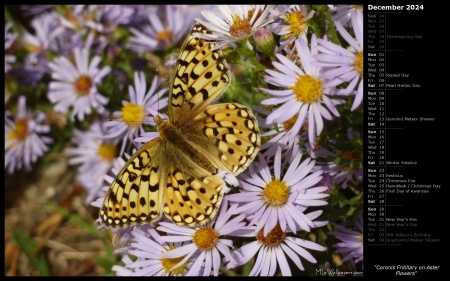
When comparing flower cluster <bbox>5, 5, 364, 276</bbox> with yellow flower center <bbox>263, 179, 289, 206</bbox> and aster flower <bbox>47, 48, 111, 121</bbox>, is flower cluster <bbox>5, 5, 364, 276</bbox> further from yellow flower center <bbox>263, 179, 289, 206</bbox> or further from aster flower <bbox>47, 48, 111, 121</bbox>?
aster flower <bbox>47, 48, 111, 121</bbox>

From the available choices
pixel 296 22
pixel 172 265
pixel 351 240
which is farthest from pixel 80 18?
pixel 351 240

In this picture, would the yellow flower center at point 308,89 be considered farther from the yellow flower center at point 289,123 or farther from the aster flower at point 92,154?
the aster flower at point 92,154

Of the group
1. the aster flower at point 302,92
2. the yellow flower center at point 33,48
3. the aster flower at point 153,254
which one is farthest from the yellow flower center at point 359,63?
the yellow flower center at point 33,48

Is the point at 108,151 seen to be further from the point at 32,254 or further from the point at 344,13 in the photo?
the point at 344,13

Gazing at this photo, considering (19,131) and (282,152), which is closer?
(282,152)

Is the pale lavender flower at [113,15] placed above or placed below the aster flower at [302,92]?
above

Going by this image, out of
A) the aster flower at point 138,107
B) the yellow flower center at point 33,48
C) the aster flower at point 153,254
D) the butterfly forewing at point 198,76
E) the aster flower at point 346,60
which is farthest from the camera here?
the yellow flower center at point 33,48

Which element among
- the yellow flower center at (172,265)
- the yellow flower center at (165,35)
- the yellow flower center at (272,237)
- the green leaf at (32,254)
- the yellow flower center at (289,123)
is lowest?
the green leaf at (32,254)
